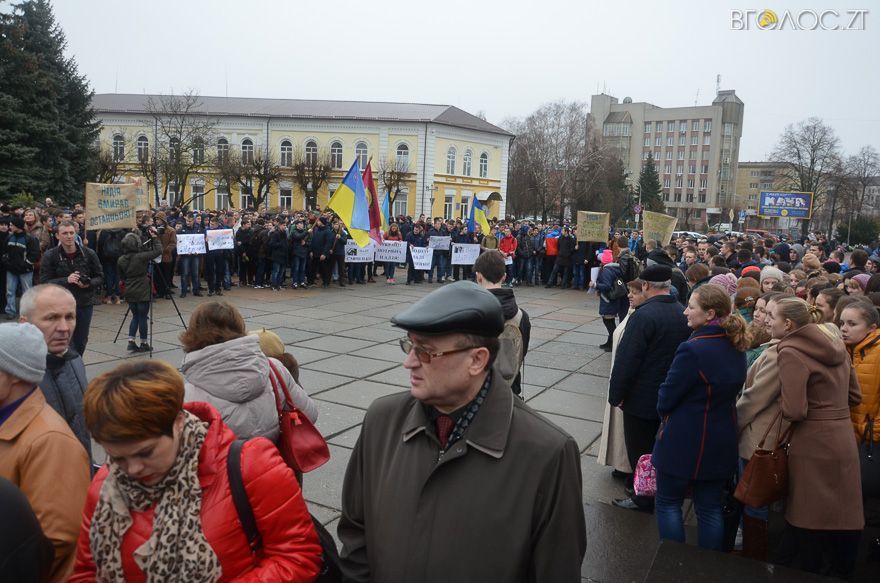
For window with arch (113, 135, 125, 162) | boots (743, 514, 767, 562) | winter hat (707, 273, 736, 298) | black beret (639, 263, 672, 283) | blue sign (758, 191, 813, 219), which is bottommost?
boots (743, 514, 767, 562)

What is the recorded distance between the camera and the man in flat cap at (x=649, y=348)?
469 cm

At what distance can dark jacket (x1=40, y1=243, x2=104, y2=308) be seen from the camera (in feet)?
25.3

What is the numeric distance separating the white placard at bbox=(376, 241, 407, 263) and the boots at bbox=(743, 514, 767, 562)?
1555cm

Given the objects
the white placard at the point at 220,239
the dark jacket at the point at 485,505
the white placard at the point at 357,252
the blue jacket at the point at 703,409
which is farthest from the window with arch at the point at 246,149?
the dark jacket at the point at 485,505

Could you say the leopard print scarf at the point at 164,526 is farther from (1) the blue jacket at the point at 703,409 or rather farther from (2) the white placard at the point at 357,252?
(2) the white placard at the point at 357,252

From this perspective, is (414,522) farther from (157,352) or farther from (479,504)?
(157,352)

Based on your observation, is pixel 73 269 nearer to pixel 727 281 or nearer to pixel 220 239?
pixel 220 239

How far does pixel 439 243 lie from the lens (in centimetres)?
2012

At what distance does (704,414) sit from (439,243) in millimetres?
16456

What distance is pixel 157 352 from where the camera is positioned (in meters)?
9.48

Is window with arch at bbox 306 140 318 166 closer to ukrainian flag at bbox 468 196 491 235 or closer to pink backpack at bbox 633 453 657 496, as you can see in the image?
ukrainian flag at bbox 468 196 491 235

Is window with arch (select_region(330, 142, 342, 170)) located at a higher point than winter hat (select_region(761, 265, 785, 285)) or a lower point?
higher

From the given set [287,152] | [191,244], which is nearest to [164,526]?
[191,244]

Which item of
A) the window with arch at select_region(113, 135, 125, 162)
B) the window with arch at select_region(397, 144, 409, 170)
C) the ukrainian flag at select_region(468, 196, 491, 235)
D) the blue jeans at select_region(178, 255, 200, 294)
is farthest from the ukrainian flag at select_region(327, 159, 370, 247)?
the window with arch at select_region(113, 135, 125, 162)
